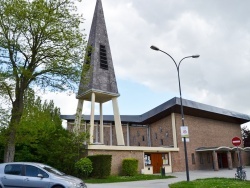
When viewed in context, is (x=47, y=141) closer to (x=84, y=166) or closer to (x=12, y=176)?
(x=84, y=166)

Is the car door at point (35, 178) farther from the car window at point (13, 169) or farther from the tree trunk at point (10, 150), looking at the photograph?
the tree trunk at point (10, 150)

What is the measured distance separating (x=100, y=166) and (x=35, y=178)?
14013 mm

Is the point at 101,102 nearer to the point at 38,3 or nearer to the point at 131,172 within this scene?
the point at 131,172

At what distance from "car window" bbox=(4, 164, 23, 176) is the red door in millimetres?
23639

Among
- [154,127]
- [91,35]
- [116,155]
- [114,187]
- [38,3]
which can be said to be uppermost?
[91,35]

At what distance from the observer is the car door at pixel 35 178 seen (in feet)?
36.7

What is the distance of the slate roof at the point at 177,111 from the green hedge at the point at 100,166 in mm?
14490

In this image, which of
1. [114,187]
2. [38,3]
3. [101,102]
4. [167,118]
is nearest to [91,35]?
[101,102]

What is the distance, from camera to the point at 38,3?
18703 millimetres

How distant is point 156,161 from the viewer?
34500 mm

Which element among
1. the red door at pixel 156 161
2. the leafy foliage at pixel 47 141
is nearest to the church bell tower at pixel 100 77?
the red door at pixel 156 161

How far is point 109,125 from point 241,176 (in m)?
27.8

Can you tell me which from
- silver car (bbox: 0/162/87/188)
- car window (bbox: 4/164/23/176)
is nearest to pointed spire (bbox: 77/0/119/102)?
car window (bbox: 4/164/23/176)

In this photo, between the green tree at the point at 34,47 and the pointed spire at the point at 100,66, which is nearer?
the green tree at the point at 34,47
